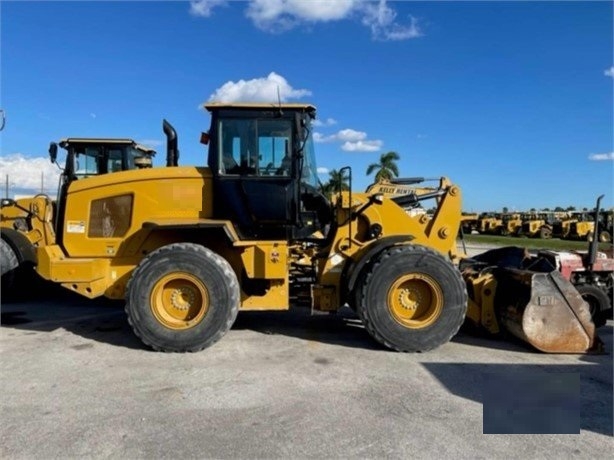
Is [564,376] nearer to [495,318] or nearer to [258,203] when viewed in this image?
[495,318]

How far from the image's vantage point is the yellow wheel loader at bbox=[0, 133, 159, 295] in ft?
28.2

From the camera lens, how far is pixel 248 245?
6047mm

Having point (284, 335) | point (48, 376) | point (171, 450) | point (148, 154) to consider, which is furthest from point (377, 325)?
point (148, 154)

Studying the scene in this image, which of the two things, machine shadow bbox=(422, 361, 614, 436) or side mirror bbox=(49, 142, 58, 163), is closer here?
machine shadow bbox=(422, 361, 614, 436)

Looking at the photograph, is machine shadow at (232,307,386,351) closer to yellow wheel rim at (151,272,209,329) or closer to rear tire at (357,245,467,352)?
rear tire at (357,245,467,352)

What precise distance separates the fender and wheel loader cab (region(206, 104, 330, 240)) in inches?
177

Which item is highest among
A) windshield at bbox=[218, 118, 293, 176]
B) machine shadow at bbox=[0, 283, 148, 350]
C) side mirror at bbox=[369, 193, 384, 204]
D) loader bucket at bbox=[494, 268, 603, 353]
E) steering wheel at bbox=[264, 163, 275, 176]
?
windshield at bbox=[218, 118, 293, 176]

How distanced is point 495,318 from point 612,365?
1.32 meters

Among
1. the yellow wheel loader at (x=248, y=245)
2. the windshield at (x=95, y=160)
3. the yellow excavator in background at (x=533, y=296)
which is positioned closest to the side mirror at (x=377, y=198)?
the yellow wheel loader at (x=248, y=245)

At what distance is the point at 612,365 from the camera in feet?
17.1

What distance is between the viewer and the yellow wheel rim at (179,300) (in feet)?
18.8

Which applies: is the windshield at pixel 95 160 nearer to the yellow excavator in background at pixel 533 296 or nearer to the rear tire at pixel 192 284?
the rear tire at pixel 192 284

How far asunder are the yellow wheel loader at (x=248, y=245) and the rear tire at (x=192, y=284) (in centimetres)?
1

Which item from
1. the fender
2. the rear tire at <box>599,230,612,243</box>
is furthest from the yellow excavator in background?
the rear tire at <box>599,230,612,243</box>
